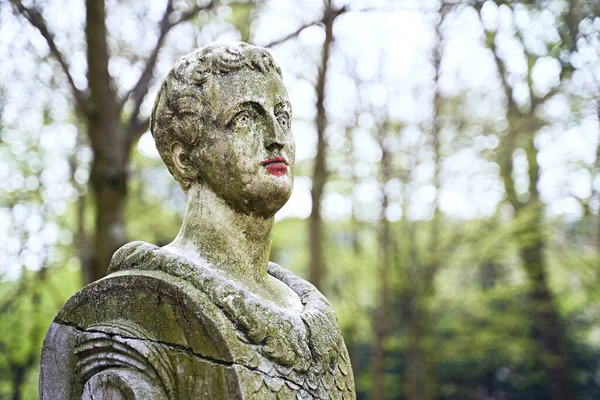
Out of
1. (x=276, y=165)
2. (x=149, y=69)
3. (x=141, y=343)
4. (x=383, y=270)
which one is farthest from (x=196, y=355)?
(x=383, y=270)

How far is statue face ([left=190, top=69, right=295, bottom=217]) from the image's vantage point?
2738 mm

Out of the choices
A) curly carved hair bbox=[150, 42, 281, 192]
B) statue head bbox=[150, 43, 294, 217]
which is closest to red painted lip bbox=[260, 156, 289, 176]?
statue head bbox=[150, 43, 294, 217]

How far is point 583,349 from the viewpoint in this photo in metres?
14.6

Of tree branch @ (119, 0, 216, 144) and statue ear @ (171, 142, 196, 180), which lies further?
tree branch @ (119, 0, 216, 144)

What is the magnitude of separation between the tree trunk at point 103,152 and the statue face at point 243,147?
12.8ft

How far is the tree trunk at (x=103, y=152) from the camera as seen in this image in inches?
253

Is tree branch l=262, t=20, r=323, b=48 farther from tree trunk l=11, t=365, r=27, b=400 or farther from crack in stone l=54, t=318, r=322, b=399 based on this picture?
tree trunk l=11, t=365, r=27, b=400

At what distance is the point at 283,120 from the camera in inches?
116

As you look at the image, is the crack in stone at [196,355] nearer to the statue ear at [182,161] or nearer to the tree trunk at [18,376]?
the statue ear at [182,161]

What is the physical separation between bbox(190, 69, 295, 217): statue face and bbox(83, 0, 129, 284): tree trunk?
3.89m

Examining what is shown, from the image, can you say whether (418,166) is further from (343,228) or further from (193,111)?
(193,111)

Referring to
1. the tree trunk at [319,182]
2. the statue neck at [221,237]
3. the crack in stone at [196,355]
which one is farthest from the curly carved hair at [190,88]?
the tree trunk at [319,182]

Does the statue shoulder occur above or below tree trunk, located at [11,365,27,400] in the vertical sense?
above

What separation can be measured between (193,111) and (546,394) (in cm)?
1483
